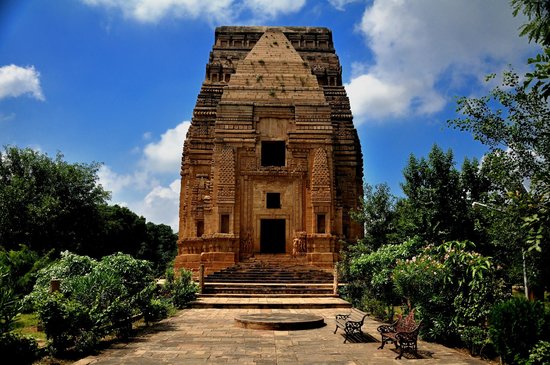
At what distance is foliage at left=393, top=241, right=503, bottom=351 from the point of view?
9.17m

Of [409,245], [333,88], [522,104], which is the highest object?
[333,88]

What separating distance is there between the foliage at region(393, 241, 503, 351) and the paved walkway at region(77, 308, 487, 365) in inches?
17.5

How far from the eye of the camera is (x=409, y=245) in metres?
13.1

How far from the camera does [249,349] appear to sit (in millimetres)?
8969

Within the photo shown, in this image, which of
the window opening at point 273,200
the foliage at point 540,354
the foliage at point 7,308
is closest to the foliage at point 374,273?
the foliage at point 540,354

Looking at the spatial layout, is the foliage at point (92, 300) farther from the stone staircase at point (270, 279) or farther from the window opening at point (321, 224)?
the window opening at point (321, 224)

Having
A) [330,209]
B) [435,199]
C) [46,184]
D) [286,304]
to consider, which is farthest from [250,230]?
[46,184]

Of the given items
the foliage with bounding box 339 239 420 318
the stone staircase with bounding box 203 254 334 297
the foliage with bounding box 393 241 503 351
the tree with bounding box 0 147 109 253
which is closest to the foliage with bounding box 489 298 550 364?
the foliage with bounding box 393 241 503 351

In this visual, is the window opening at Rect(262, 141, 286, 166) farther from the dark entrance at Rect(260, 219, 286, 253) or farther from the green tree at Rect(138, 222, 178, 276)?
the green tree at Rect(138, 222, 178, 276)

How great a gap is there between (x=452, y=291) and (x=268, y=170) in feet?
50.2

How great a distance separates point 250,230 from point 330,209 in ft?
13.8

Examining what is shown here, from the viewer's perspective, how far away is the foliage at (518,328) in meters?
7.48

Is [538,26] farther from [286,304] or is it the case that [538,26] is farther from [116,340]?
[286,304]

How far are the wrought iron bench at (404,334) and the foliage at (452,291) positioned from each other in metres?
1.02
